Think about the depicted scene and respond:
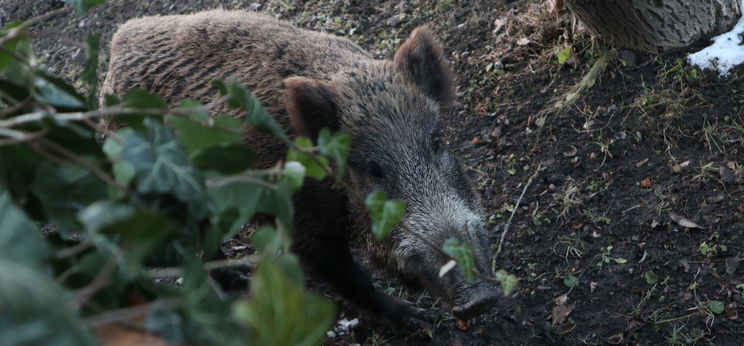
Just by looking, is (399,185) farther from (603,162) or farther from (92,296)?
(92,296)

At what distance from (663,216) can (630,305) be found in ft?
1.93

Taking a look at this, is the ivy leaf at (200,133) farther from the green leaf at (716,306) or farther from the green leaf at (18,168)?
the green leaf at (716,306)

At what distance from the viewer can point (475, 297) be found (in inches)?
118

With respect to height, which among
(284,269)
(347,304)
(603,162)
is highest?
(284,269)

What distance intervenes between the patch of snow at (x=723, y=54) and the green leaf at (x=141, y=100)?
12.6ft

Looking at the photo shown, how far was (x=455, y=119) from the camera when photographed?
16.8 ft

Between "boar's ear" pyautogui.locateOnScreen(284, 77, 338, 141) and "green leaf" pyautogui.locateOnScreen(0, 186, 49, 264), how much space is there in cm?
239

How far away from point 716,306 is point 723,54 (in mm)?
1700

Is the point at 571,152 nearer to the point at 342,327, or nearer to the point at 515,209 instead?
the point at 515,209

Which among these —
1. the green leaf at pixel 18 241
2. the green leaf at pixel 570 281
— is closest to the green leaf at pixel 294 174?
the green leaf at pixel 18 241

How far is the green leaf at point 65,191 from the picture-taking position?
133 cm

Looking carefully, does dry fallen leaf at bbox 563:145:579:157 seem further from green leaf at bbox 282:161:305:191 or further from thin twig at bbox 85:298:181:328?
thin twig at bbox 85:298:181:328

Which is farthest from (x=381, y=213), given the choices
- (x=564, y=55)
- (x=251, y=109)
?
(x=564, y=55)

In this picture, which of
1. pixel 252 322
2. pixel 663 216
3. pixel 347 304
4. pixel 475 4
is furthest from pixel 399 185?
pixel 475 4
